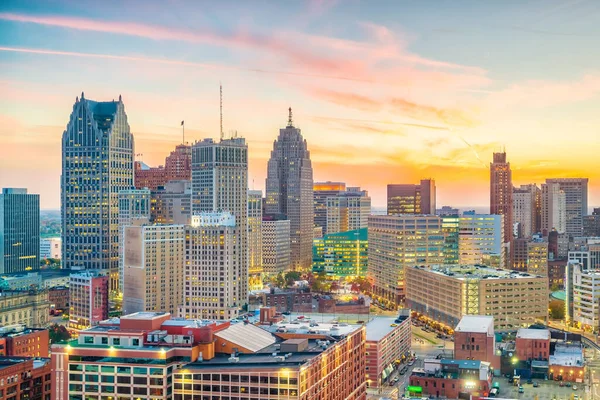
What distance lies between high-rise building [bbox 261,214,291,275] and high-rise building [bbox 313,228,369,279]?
10019mm

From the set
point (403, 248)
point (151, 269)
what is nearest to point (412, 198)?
point (403, 248)

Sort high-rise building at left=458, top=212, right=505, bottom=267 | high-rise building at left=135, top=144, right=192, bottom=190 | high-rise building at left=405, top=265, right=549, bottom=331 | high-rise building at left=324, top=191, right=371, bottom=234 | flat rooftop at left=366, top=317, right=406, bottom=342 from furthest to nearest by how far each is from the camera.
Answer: high-rise building at left=135, top=144, right=192, bottom=190 < high-rise building at left=324, top=191, right=371, bottom=234 < high-rise building at left=458, top=212, right=505, bottom=267 < high-rise building at left=405, top=265, right=549, bottom=331 < flat rooftop at left=366, top=317, right=406, bottom=342

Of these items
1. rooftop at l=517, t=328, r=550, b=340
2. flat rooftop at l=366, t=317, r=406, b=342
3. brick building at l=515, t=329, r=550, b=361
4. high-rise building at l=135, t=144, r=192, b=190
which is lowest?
brick building at l=515, t=329, r=550, b=361

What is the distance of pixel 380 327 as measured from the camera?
71.8 meters

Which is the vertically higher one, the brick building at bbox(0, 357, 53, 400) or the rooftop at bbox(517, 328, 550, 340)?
the brick building at bbox(0, 357, 53, 400)

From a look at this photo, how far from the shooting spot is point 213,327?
151ft

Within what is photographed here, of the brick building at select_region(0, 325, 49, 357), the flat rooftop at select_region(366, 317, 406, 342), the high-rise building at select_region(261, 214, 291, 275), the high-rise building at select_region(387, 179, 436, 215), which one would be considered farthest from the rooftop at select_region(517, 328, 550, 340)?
the high-rise building at select_region(387, 179, 436, 215)

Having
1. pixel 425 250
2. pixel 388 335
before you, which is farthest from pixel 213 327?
pixel 425 250

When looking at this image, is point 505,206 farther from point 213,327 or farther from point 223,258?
point 213,327

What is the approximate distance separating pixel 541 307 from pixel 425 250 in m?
28.3

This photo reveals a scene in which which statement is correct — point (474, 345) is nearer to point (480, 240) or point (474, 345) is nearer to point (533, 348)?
point (533, 348)

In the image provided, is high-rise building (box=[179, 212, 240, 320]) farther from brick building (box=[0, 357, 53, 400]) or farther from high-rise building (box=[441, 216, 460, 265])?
brick building (box=[0, 357, 53, 400])

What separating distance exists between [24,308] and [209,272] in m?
20.8

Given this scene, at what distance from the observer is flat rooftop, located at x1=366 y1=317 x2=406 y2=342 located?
66.8 metres
